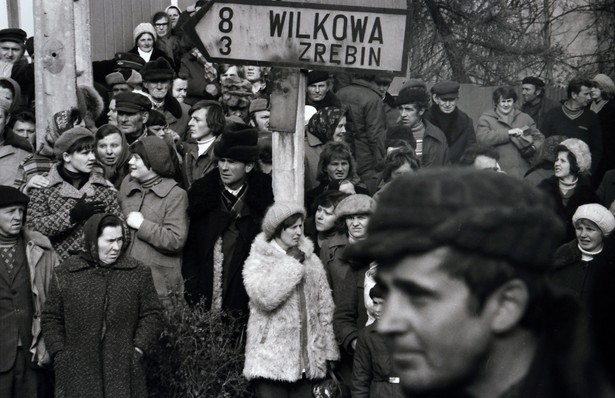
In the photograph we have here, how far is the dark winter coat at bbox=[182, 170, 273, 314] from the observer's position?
7.86 m

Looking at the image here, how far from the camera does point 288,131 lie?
7.25 metres

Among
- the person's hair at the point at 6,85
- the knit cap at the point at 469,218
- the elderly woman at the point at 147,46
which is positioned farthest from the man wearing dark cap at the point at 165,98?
the knit cap at the point at 469,218

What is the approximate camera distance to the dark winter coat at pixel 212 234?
25.8 feet

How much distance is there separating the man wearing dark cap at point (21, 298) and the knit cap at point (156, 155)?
2.91 feet

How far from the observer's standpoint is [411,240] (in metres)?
1.81

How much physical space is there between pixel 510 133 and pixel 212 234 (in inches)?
147

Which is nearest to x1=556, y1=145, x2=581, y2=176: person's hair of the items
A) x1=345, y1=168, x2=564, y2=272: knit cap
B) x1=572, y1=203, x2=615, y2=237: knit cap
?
x1=572, y1=203, x2=615, y2=237: knit cap

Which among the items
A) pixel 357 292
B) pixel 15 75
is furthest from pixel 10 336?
pixel 15 75

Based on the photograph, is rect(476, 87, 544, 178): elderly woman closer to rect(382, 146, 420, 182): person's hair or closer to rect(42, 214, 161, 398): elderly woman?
rect(382, 146, 420, 182): person's hair

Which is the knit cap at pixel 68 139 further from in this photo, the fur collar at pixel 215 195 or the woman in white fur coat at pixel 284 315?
the woman in white fur coat at pixel 284 315

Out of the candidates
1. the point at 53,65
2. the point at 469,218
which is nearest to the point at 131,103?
the point at 53,65

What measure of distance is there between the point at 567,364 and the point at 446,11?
15000 millimetres

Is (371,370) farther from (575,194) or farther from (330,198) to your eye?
(575,194)

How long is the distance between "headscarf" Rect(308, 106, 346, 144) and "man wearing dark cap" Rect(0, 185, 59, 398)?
9.20 ft
